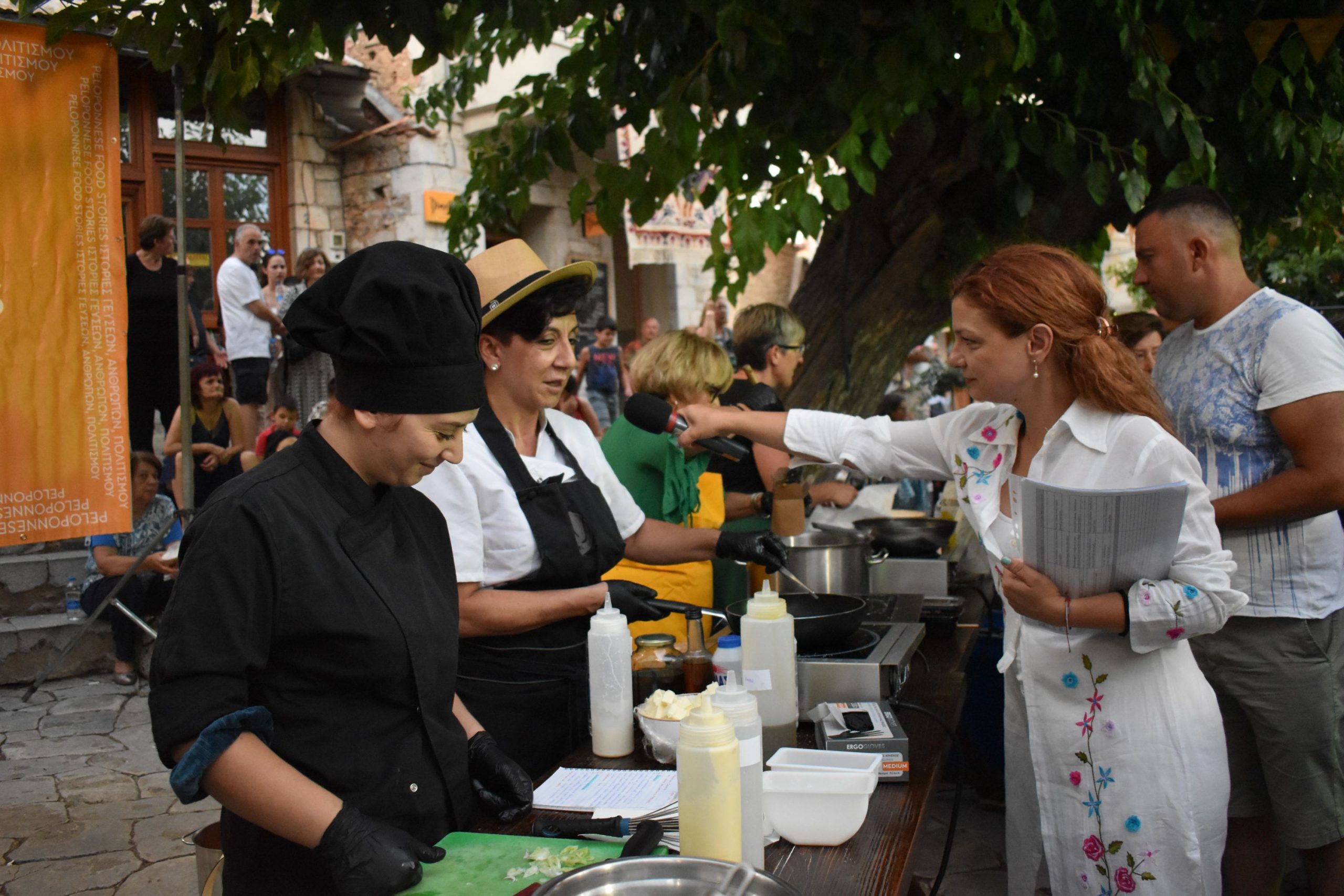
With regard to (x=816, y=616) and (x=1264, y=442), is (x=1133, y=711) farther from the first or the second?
(x=1264, y=442)

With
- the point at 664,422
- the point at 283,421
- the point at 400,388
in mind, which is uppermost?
the point at 400,388

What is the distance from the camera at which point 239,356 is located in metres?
8.41

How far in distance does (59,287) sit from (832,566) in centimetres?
304

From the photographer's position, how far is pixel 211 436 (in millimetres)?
7746

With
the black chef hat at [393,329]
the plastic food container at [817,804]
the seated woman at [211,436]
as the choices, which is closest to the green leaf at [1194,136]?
the plastic food container at [817,804]

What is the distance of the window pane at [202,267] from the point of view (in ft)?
34.6

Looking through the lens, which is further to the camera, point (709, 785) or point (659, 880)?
point (709, 785)

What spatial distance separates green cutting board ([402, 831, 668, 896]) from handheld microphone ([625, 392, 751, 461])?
1.56m

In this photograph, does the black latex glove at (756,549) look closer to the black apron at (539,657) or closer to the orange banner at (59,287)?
the black apron at (539,657)

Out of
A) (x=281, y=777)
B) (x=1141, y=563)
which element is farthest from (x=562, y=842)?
(x=1141, y=563)

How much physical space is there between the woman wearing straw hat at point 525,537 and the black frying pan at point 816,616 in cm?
16

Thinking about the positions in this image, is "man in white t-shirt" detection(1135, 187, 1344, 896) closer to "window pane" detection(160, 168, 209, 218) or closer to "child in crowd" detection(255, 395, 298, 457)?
"child in crowd" detection(255, 395, 298, 457)

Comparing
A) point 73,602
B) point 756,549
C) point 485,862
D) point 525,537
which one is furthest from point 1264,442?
point 73,602

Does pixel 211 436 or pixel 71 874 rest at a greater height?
pixel 211 436
